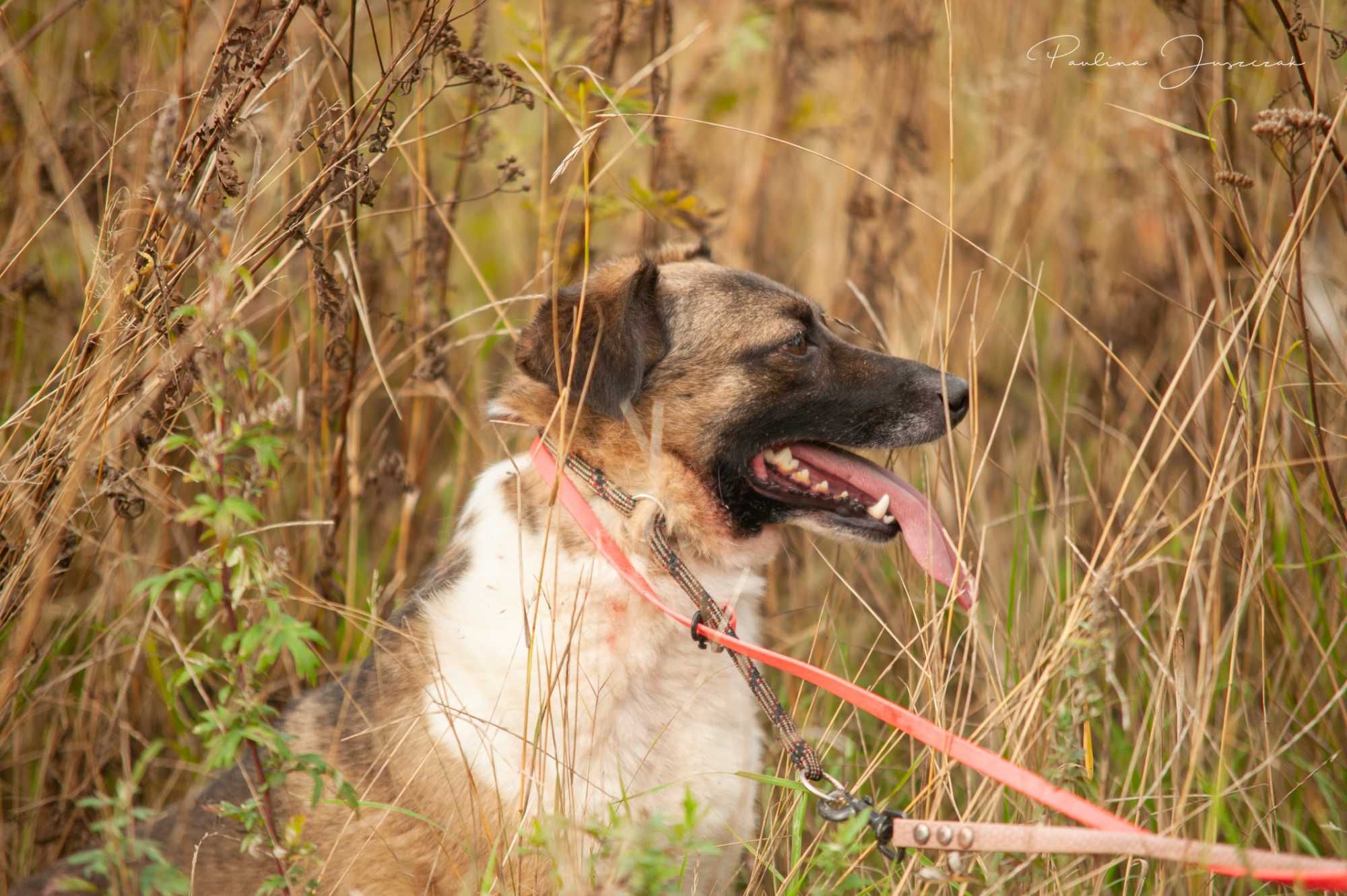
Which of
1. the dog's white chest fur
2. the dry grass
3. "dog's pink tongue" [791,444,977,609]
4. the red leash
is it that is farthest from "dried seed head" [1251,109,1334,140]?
the dog's white chest fur

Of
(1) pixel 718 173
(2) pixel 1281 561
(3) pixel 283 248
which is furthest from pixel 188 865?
(1) pixel 718 173

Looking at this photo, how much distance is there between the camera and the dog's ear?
114 inches

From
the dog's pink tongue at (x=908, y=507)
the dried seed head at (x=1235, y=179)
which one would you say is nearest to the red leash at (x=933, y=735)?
the dog's pink tongue at (x=908, y=507)

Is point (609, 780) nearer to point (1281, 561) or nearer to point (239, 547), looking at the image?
point (239, 547)

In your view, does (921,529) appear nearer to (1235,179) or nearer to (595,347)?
(595,347)

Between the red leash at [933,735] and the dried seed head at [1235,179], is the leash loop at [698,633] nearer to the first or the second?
the red leash at [933,735]

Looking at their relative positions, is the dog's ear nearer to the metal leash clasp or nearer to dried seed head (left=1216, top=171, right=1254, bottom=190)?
the metal leash clasp

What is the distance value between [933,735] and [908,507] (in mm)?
1002

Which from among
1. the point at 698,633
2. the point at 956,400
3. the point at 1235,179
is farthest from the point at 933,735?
the point at 1235,179

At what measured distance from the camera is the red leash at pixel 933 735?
1846mm

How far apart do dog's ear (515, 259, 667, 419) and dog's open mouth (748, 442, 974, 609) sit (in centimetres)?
48

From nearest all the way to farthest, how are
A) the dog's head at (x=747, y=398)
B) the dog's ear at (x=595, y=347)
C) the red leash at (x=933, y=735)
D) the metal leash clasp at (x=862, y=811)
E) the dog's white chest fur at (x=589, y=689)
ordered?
1. the red leash at (x=933, y=735)
2. the metal leash clasp at (x=862, y=811)
3. the dog's white chest fur at (x=589, y=689)
4. the dog's ear at (x=595, y=347)
5. the dog's head at (x=747, y=398)

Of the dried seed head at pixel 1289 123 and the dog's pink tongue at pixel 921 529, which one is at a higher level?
the dried seed head at pixel 1289 123

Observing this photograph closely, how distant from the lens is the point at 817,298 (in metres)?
5.75
